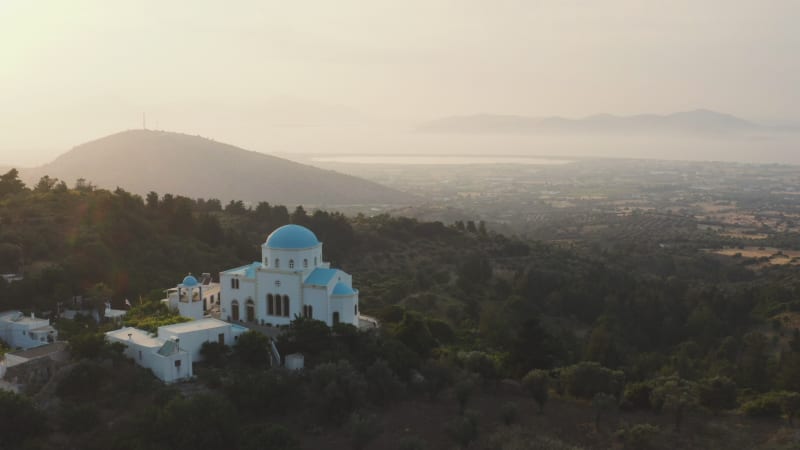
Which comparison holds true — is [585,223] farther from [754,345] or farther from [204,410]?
[204,410]

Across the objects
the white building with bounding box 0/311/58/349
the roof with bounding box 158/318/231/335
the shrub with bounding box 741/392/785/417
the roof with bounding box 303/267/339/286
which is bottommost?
the shrub with bounding box 741/392/785/417

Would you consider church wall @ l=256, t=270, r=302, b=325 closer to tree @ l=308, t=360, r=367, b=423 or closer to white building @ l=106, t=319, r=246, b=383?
white building @ l=106, t=319, r=246, b=383

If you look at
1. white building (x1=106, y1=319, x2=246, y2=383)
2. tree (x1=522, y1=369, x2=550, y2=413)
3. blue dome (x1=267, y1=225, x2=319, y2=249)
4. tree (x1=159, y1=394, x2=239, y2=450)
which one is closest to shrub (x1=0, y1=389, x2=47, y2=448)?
tree (x1=159, y1=394, x2=239, y2=450)

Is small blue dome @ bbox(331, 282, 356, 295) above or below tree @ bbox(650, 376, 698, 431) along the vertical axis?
above

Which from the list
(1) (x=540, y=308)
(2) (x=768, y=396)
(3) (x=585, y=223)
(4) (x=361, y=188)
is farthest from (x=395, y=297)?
(4) (x=361, y=188)

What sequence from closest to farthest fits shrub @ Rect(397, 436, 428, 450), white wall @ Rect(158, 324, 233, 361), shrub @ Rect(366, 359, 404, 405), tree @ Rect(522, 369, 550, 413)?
shrub @ Rect(397, 436, 428, 450) → tree @ Rect(522, 369, 550, 413) → shrub @ Rect(366, 359, 404, 405) → white wall @ Rect(158, 324, 233, 361)

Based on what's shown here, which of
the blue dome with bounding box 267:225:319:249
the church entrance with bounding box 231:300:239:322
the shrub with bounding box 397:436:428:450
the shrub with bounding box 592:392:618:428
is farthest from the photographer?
the church entrance with bounding box 231:300:239:322

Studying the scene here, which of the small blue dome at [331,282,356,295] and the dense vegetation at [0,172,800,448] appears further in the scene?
the small blue dome at [331,282,356,295]
